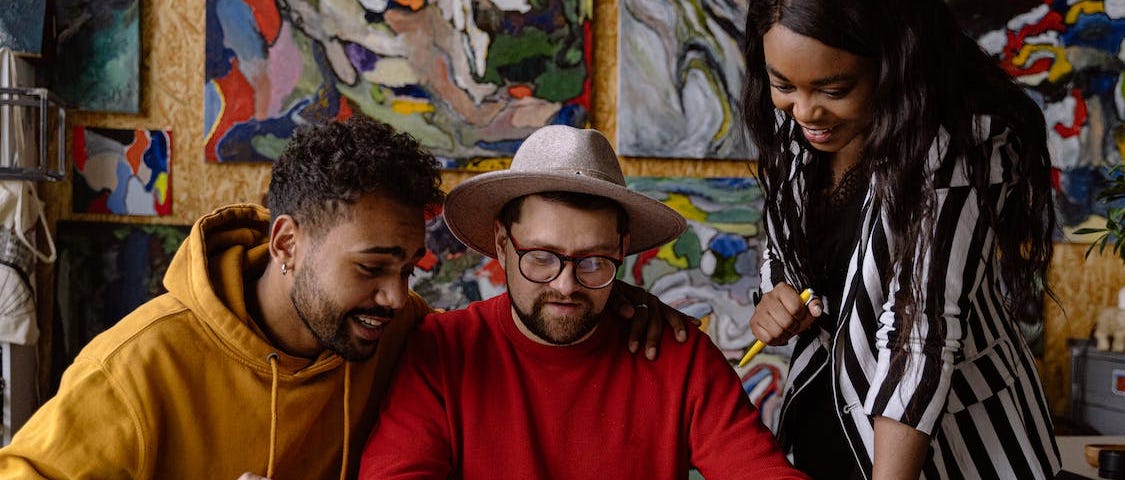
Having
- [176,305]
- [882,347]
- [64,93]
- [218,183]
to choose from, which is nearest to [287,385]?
[176,305]

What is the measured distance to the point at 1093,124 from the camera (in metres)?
3.39

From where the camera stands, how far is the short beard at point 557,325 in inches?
59.3

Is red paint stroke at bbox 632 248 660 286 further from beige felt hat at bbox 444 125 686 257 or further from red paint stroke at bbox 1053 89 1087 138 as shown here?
red paint stroke at bbox 1053 89 1087 138

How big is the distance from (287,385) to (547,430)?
1.42 ft

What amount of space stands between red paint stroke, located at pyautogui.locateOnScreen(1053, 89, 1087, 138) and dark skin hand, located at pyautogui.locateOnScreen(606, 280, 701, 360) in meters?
2.46

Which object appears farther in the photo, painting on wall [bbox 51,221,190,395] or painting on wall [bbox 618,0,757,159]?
painting on wall [bbox 618,0,757,159]

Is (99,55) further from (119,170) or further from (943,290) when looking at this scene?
(943,290)

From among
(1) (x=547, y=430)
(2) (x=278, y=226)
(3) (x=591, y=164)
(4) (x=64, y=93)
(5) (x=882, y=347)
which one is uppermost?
(4) (x=64, y=93)

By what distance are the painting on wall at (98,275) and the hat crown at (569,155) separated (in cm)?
177

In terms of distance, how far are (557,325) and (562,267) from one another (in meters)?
0.10

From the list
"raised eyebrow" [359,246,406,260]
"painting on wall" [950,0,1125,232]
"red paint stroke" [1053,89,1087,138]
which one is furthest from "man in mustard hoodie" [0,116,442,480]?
"red paint stroke" [1053,89,1087,138]

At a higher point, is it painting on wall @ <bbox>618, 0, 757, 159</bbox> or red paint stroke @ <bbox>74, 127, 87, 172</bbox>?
painting on wall @ <bbox>618, 0, 757, 159</bbox>

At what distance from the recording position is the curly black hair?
137 centimetres

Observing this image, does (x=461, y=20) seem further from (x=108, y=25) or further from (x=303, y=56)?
(x=108, y=25)
